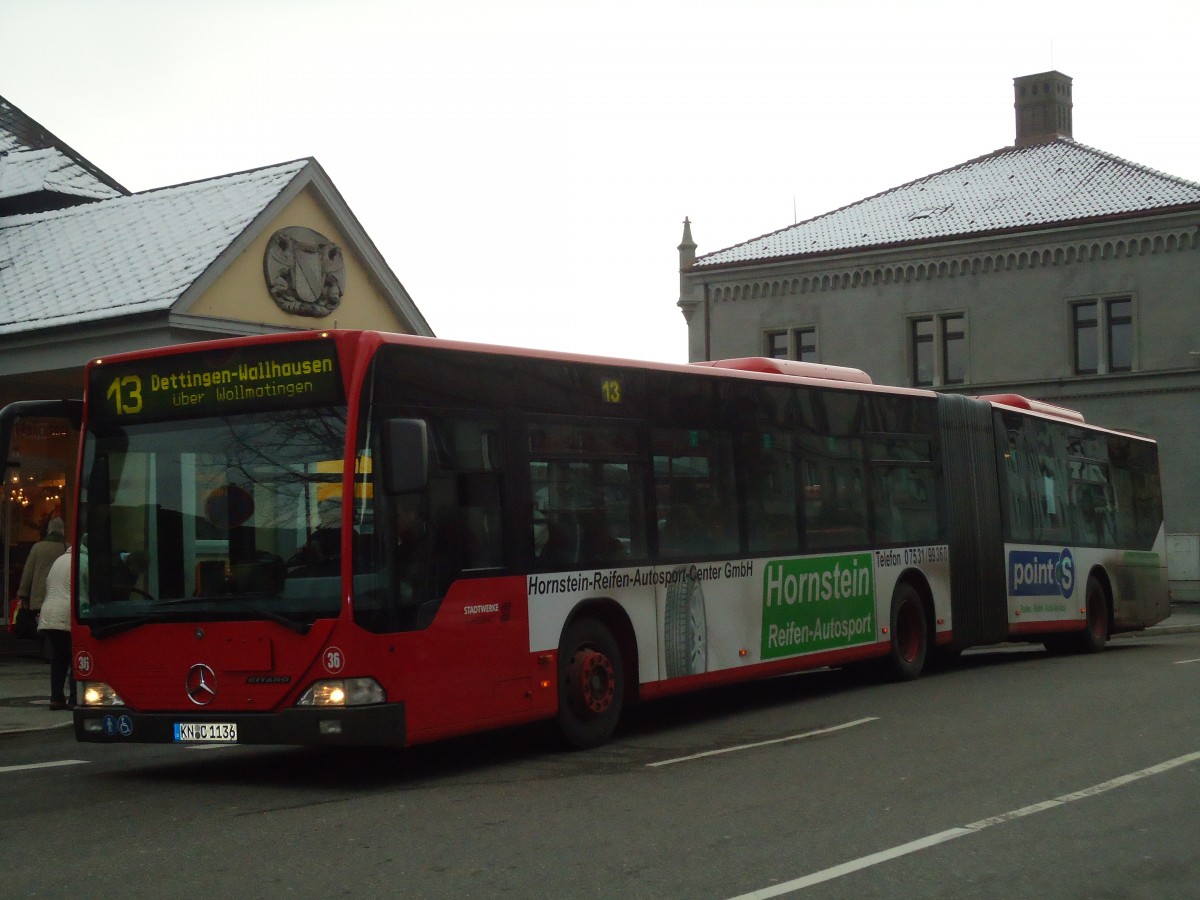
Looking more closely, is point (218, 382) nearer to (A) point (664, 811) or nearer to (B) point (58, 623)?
(A) point (664, 811)

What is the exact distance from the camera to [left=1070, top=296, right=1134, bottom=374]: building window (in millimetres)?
42344

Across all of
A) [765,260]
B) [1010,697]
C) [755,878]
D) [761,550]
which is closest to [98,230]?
[761,550]

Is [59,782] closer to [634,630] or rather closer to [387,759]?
[387,759]

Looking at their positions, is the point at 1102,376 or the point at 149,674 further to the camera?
the point at 1102,376

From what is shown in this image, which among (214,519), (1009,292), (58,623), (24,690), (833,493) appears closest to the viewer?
(214,519)

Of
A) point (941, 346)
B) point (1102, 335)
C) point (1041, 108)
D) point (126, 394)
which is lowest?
point (126, 394)

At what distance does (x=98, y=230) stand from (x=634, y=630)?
50.1 feet

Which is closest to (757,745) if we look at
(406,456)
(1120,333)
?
(406,456)

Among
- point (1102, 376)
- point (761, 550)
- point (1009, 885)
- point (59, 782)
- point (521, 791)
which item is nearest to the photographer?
point (1009, 885)

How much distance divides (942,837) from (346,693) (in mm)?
3874

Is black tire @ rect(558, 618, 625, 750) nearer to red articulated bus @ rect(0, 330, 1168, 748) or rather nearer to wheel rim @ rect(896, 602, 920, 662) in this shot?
red articulated bus @ rect(0, 330, 1168, 748)

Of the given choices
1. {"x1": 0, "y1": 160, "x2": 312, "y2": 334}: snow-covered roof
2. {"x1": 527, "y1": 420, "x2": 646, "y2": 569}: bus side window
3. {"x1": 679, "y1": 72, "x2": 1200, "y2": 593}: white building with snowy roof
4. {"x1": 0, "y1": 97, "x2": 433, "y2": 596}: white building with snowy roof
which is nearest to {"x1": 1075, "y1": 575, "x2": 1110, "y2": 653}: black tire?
{"x1": 0, "y1": 97, "x2": 433, "y2": 596}: white building with snowy roof

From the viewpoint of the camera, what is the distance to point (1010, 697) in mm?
15055

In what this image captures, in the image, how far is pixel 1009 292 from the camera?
43.8 metres
